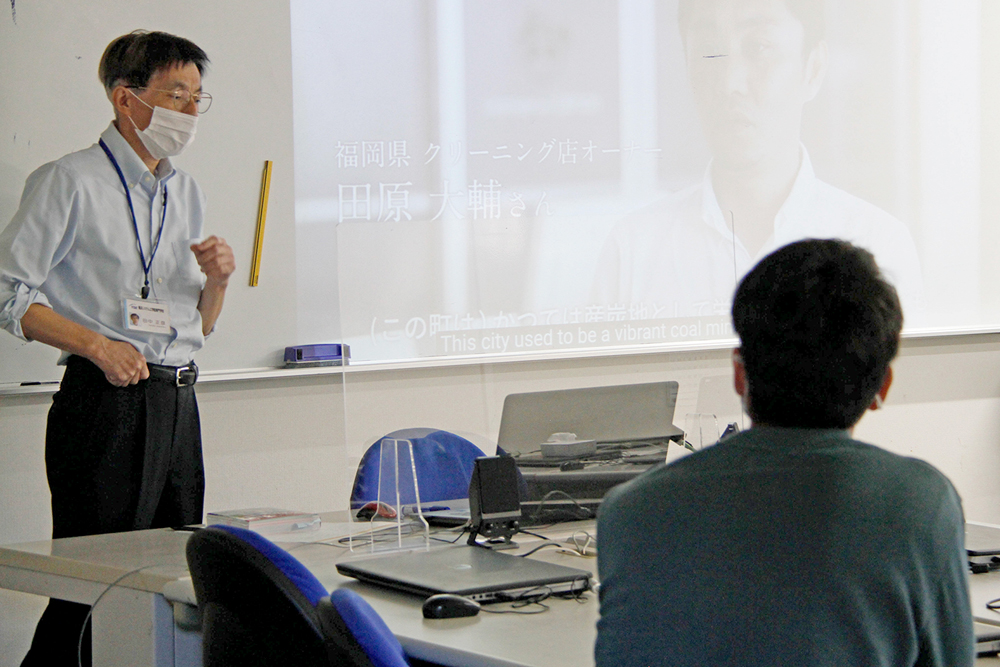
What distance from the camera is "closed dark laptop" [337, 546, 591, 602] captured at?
154 cm

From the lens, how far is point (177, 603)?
1.71 m

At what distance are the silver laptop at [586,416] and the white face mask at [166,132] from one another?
1176mm

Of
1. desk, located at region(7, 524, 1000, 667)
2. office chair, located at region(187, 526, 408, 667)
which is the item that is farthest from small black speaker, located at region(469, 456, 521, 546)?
office chair, located at region(187, 526, 408, 667)

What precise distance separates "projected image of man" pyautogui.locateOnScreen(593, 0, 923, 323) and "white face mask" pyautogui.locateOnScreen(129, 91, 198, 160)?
180 centimetres

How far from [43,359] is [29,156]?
62 centimetres

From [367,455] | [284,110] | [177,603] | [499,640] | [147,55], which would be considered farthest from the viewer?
[284,110]

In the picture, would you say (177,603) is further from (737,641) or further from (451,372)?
(451,372)

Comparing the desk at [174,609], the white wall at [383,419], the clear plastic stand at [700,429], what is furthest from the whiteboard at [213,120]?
the clear plastic stand at [700,429]

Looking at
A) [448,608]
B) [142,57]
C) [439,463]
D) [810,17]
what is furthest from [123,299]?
[810,17]

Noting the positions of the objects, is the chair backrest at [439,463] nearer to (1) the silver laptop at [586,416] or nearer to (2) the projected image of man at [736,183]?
(1) the silver laptop at [586,416]

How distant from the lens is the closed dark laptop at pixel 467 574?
5.04 ft

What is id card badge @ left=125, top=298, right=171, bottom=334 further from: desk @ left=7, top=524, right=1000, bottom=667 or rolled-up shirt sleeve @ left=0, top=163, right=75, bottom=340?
desk @ left=7, top=524, right=1000, bottom=667

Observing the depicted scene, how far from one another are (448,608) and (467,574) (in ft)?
0.57

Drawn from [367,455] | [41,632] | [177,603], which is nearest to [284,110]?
[367,455]
